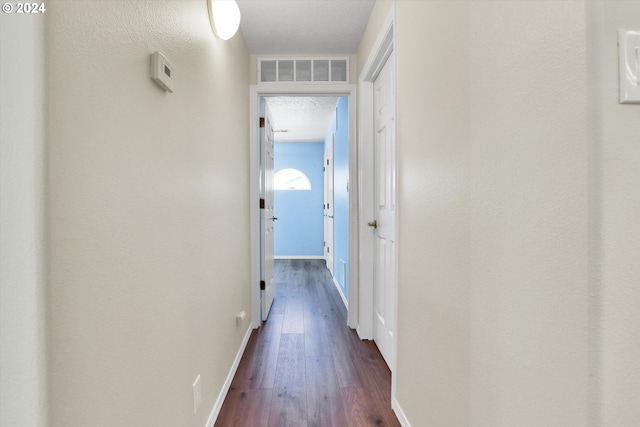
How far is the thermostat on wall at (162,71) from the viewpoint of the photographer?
3.11ft

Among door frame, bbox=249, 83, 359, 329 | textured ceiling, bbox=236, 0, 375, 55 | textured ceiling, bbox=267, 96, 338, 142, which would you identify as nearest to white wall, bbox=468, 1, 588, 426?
textured ceiling, bbox=236, 0, 375, 55

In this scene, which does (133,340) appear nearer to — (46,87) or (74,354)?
(74,354)

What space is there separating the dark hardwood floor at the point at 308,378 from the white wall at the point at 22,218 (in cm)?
124

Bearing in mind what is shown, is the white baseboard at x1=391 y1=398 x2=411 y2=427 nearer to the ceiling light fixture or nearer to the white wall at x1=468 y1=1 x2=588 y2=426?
the white wall at x1=468 y1=1 x2=588 y2=426

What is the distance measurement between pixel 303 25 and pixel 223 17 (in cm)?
87

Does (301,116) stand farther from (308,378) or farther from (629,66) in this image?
(629,66)

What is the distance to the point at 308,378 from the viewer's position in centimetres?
201

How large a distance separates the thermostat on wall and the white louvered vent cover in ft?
6.15

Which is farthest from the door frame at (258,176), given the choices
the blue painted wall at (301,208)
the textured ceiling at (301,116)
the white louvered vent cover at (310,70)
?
the blue painted wall at (301,208)

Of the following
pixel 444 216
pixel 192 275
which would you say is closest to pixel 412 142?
Answer: pixel 444 216

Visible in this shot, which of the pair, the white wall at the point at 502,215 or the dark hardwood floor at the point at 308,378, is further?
the dark hardwood floor at the point at 308,378

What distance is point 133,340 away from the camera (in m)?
0.86

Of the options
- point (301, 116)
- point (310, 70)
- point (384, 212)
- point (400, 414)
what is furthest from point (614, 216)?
point (301, 116)

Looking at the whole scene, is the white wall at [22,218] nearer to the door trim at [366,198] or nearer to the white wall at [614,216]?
the white wall at [614,216]
